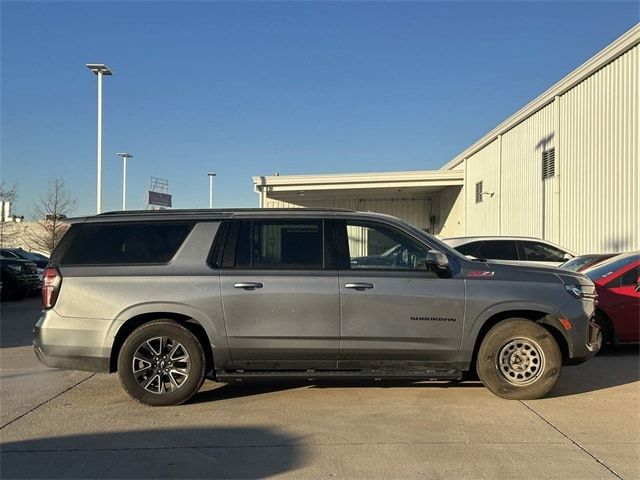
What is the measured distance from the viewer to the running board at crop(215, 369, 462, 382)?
5781 millimetres

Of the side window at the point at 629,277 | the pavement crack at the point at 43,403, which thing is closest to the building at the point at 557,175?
the side window at the point at 629,277

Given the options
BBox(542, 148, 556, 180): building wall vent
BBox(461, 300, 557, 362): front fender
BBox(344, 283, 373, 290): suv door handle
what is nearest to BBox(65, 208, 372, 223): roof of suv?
BBox(344, 283, 373, 290): suv door handle

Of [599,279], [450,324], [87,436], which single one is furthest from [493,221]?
[87,436]

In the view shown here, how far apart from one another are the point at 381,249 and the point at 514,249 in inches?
313

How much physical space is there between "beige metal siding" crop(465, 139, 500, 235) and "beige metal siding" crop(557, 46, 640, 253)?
5.94 meters

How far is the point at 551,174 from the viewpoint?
59.0 ft

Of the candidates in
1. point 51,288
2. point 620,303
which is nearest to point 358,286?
point 51,288

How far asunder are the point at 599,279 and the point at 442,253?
4368mm

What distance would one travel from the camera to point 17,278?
16703 millimetres

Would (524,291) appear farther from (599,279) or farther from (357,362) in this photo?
(599,279)

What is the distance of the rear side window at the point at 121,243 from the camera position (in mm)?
5926

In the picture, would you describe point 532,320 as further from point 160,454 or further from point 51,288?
point 51,288

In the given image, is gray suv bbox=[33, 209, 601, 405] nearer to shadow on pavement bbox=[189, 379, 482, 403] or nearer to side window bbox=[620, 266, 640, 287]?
shadow on pavement bbox=[189, 379, 482, 403]

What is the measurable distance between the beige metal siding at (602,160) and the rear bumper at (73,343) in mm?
11959
